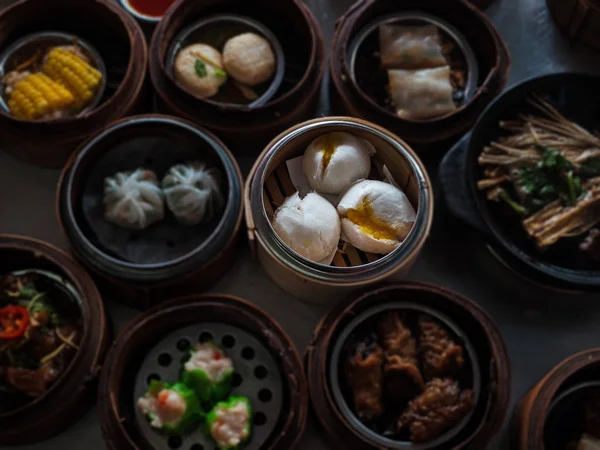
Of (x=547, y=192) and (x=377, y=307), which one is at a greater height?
(x=547, y=192)

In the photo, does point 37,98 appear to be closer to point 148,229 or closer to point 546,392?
point 148,229

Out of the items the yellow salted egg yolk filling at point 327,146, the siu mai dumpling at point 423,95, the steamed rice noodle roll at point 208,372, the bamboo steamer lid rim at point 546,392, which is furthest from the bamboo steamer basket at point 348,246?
the bamboo steamer lid rim at point 546,392

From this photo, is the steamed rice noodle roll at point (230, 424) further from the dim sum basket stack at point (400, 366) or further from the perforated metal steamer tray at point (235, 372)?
the dim sum basket stack at point (400, 366)

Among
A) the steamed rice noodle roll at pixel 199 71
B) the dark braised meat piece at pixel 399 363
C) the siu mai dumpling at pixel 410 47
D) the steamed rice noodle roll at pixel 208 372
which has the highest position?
the siu mai dumpling at pixel 410 47

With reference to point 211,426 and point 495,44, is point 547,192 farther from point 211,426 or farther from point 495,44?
point 211,426

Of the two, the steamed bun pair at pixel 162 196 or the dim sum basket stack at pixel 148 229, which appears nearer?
the dim sum basket stack at pixel 148 229

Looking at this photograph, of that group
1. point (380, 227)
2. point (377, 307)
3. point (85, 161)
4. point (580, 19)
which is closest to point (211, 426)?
point (377, 307)

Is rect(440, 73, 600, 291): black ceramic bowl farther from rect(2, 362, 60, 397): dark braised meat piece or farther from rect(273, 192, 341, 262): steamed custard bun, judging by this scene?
rect(2, 362, 60, 397): dark braised meat piece

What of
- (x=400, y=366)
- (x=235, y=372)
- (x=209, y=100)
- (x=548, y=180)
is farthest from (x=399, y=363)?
(x=209, y=100)
